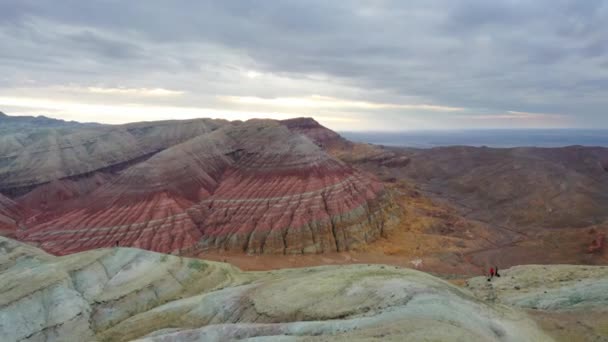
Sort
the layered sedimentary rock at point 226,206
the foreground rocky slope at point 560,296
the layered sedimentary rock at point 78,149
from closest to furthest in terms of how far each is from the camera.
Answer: the foreground rocky slope at point 560,296 < the layered sedimentary rock at point 226,206 < the layered sedimentary rock at point 78,149

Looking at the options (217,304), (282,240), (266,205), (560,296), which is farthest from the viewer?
(266,205)

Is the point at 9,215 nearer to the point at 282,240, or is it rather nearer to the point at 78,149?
the point at 78,149

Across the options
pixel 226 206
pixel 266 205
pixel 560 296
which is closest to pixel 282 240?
pixel 266 205

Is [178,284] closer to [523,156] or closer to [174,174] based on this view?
[174,174]

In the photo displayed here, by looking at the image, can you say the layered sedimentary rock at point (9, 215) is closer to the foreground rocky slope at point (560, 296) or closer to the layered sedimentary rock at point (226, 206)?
the layered sedimentary rock at point (226, 206)

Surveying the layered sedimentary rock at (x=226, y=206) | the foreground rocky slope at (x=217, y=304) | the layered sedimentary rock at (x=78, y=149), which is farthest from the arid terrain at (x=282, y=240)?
the layered sedimentary rock at (x=78, y=149)
